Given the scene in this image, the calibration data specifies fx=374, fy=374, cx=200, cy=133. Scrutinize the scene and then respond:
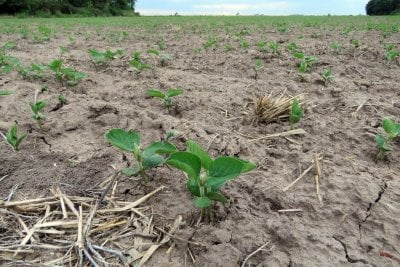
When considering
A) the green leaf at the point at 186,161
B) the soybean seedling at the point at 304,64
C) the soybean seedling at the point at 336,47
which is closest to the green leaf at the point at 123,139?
the green leaf at the point at 186,161

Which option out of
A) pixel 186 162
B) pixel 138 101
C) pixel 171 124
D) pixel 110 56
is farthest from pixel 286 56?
pixel 186 162

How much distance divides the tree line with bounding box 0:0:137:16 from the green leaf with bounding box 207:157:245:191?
1305 inches

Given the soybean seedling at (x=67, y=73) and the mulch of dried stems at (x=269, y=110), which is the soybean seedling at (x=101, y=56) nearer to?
the soybean seedling at (x=67, y=73)

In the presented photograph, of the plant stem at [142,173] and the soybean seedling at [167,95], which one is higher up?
the soybean seedling at [167,95]

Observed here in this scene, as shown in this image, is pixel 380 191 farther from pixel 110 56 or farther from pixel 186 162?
pixel 110 56

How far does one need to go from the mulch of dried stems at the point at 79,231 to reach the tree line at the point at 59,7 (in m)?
32.7

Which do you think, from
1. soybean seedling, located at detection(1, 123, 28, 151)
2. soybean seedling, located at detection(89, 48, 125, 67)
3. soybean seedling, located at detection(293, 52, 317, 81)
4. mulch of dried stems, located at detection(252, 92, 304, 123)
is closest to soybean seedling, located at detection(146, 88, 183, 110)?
mulch of dried stems, located at detection(252, 92, 304, 123)

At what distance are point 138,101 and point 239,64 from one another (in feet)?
5.75

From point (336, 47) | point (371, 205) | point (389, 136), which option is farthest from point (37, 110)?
point (336, 47)

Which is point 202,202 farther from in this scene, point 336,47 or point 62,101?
point 336,47

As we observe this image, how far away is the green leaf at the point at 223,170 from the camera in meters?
1.42

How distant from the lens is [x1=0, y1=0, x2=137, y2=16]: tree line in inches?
1242

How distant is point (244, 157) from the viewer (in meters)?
2.08

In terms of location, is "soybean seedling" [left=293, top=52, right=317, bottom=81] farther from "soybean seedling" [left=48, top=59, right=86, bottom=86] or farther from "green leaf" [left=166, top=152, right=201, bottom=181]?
"green leaf" [left=166, top=152, right=201, bottom=181]
